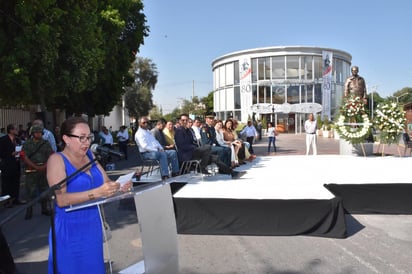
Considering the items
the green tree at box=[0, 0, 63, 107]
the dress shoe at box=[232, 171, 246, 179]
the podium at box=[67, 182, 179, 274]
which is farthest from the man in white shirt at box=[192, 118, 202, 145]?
the podium at box=[67, 182, 179, 274]

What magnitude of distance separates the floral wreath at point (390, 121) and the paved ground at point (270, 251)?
20.0ft

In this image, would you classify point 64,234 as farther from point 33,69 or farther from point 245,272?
point 33,69

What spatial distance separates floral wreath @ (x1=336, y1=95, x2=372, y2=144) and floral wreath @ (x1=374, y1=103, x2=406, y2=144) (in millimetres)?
462

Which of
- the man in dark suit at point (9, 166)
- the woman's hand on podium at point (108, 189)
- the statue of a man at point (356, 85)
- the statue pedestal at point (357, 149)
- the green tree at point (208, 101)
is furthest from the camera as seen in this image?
the green tree at point (208, 101)

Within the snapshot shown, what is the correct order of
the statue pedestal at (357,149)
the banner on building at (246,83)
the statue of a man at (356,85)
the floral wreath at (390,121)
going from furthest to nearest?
the banner on building at (246,83), the statue of a man at (356,85), the statue pedestal at (357,149), the floral wreath at (390,121)

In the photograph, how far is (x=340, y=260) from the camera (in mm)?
4645

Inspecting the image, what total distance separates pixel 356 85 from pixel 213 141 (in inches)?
235

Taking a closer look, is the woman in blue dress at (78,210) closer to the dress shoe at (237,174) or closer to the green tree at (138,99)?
the dress shoe at (237,174)

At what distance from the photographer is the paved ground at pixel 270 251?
4.44 meters

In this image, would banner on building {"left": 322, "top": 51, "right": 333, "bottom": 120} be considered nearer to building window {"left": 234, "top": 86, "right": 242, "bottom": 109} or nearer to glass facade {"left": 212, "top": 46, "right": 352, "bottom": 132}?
glass facade {"left": 212, "top": 46, "right": 352, "bottom": 132}

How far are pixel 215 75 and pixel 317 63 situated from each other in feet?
59.7

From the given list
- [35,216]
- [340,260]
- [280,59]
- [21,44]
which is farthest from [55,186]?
[280,59]

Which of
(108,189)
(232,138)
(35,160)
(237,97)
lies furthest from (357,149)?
(237,97)

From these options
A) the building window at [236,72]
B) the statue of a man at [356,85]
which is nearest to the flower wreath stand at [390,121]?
the statue of a man at [356,85]
